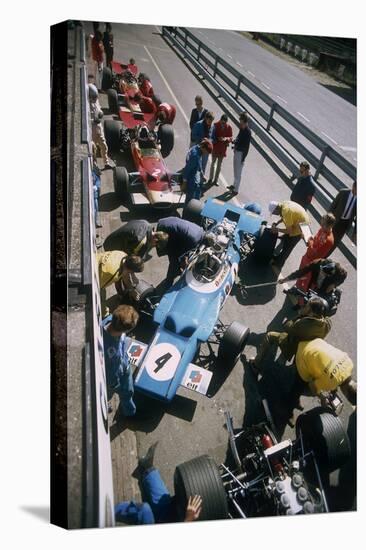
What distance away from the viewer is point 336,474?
398cm

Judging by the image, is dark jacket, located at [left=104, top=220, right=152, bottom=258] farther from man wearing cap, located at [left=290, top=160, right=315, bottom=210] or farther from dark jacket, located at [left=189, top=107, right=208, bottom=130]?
dark jacket, located at [left=189, top=107, right=208, bottom=130]

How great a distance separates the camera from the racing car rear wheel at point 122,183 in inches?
252

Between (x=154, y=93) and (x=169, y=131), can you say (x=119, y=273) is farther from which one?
(x=154, y=93)

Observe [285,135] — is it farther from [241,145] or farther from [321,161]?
[321,161]

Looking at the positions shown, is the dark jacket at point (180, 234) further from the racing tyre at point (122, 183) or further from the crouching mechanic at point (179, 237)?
the racing tyre at point (122, 183)

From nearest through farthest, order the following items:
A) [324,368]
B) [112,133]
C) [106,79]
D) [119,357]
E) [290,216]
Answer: [119,357] < [324,368] < [290,216] < [112,133] < [106,79]

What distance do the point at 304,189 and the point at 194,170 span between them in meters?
1.80

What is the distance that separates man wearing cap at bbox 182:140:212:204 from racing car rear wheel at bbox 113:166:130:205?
105cm

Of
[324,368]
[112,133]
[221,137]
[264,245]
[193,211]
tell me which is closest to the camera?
[324,368]

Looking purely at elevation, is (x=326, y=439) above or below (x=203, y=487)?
above

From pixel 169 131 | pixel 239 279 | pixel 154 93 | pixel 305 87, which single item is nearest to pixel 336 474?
pixel 239 279

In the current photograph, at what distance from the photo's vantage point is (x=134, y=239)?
183 inches

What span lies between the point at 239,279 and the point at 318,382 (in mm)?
2274

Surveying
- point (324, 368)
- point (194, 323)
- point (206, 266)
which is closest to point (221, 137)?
point (206, 266)
